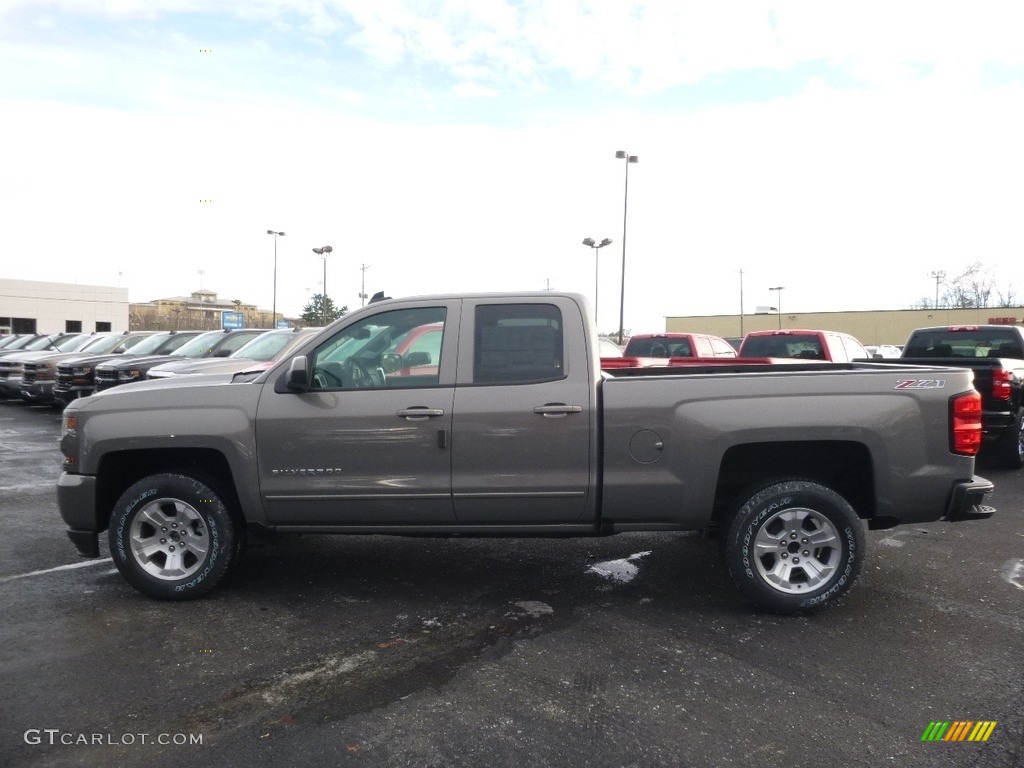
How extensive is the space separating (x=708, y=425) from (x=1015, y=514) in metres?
4.67

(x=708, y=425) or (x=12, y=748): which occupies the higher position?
(x=708, y=425)

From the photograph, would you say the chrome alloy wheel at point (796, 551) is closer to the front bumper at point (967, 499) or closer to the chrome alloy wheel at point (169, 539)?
the front bumper at point (967, 499)

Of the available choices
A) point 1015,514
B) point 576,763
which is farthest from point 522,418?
point 1015,514

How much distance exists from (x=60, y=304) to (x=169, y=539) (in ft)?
217

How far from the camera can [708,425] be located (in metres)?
4.56

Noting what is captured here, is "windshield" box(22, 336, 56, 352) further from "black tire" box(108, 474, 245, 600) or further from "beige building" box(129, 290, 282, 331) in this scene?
"beige building" box(129, 290, 282, 331)

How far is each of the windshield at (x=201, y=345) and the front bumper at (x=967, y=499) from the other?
1315cm

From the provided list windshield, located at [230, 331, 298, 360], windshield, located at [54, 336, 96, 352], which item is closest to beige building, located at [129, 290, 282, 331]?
windshield, located at [54, 336, 96, 352]

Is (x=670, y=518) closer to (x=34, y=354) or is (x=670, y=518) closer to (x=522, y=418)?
(x=522, y=418)

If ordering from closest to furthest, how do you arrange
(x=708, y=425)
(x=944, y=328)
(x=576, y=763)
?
(x=576, y=763)
(x=708, y=425)
(x=944, y=328)

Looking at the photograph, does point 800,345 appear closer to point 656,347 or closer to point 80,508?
point 656,347

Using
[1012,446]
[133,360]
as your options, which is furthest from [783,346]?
[133,360]

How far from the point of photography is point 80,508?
16.2 ft

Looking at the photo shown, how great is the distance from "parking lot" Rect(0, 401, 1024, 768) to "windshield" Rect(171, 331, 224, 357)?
30.5ft
